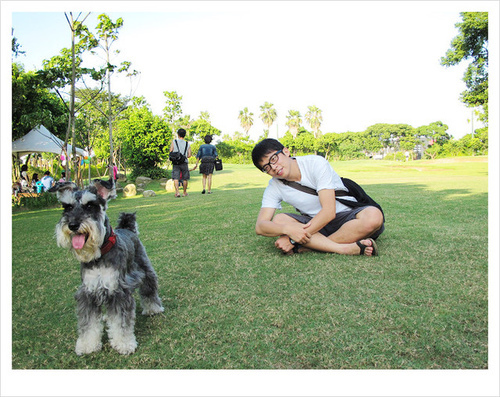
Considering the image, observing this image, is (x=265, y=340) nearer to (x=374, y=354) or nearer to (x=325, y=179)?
(x=374, y=354)

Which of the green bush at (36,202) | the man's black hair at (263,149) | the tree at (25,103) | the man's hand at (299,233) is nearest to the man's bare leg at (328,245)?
the man's hand at (299,233)

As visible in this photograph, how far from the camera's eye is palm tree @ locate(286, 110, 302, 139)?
217ft

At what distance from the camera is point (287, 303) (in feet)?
9.86

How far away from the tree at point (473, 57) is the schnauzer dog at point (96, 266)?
69.0 feet

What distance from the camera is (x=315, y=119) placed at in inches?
2813

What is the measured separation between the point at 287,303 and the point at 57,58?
1113cm

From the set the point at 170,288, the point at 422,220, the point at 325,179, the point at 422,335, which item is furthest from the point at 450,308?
the point at 422,220

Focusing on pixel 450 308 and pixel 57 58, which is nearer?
pixel 450 308

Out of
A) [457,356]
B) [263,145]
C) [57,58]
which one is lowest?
[457,356]

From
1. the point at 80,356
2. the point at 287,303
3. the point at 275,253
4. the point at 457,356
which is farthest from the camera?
the point at 275,253

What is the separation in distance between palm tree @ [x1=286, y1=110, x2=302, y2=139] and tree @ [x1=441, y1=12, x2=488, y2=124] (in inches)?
1824

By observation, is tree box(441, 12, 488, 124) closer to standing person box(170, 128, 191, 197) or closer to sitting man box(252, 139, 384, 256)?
standing person box(170, 128, 191, 197)

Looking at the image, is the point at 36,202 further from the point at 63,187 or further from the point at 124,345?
the point at 124,345

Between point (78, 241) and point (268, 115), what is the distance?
6550 centimetres
